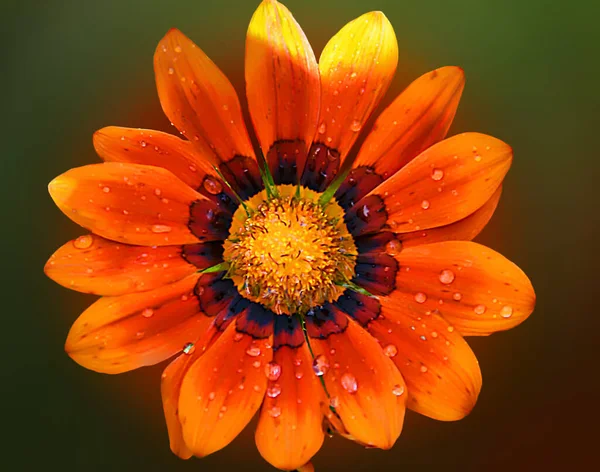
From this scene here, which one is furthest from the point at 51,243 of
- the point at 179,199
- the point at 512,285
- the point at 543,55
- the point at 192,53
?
the point at 543,55

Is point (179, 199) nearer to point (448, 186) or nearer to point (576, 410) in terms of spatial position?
point (448, 186)

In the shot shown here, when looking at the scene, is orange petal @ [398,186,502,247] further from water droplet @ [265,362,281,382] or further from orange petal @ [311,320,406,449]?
water droplet @ [265,362,281,382]

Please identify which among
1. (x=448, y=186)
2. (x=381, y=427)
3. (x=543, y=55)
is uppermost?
(x=543, y=55)

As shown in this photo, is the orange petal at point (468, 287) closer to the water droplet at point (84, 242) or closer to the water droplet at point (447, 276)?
the water droplet at point (447, 276)

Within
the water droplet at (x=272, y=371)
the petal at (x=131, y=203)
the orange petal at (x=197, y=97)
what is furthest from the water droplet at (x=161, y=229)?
the water droplet at (x=272, y=371)

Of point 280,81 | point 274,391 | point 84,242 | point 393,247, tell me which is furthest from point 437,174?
point 84,242

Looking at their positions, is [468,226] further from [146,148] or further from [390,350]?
[146,148]
